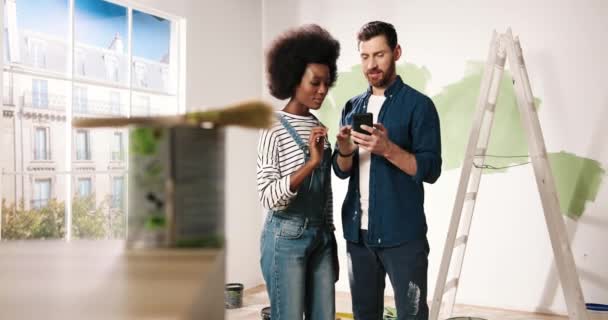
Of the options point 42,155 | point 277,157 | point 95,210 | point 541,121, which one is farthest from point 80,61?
point 541,121

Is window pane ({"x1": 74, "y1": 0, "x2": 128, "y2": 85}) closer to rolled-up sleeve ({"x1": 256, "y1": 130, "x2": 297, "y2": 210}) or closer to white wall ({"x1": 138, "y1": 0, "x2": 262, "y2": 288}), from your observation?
white wall ({"x1": 138, "y1": 0, "x2": 262, "y2": 288})

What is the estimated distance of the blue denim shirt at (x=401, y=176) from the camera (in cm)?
161

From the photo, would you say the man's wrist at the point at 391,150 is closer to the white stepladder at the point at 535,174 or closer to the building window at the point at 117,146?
the white stepladder at the point at 535,174

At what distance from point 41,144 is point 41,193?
23 cm

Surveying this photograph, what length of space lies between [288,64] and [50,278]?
1.27 metres

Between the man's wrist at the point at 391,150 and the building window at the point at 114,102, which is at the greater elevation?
the building window at the point at 114,102

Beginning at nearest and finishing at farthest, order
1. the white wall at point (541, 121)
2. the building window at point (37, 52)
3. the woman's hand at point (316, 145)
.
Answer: the woman's hand at point (316, 145) < the building window at point (37, 52) < the white wall at point (541, 121)

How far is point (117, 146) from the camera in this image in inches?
118

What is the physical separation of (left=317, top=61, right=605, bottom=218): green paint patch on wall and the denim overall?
2.12m

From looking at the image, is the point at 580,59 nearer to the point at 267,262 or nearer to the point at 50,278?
the point at 267,262

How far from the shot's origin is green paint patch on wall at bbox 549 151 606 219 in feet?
10.4

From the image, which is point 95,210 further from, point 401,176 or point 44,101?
point 401,176

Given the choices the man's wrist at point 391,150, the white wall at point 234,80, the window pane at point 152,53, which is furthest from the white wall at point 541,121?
the man's wrist at point 391,150

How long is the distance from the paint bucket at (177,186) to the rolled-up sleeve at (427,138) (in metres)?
1.24
